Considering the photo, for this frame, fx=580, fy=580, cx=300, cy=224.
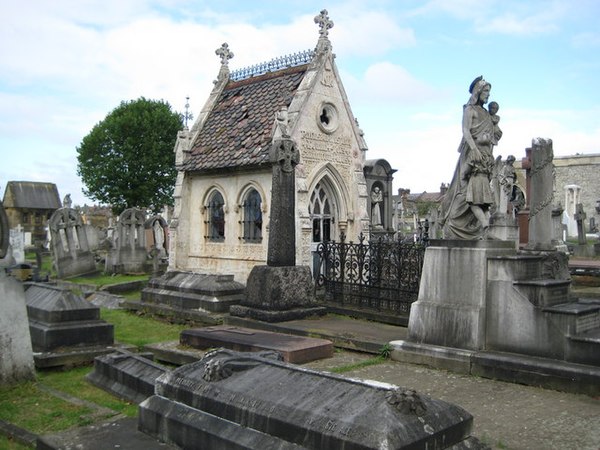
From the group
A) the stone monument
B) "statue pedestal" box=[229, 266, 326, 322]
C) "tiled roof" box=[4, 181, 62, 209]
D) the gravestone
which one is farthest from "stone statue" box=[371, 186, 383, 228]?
"tiled roof" box=[4, 181, 62, 209]

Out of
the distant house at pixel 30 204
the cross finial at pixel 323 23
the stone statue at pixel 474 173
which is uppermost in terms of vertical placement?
the cross finial at pixel 323 23

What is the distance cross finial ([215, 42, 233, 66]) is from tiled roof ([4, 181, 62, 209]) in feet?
148

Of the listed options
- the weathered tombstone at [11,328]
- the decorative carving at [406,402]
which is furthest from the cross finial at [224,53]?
the decorative carving at [406,402]

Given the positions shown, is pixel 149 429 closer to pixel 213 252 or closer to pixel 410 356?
pixel 410 356

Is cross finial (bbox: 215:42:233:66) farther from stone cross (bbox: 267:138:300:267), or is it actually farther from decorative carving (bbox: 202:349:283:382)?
decorative carving (bbox: 202:349:283:382)

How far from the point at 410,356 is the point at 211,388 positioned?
4416 millimetres

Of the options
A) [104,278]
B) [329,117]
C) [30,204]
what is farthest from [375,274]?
[30,204]

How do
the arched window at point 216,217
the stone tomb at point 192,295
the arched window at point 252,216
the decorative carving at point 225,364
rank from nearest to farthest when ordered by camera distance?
1. the decorative carving at point 225,364
2. the stone tomb at point 192,295
3. the arched window at point 252,216
4. the arched window at point 216,217

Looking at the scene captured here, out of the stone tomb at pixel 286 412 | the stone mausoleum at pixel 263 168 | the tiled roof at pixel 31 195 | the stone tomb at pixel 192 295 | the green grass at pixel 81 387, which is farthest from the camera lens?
the tiled roof at pixel 31 195

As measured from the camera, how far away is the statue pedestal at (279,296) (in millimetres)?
11359

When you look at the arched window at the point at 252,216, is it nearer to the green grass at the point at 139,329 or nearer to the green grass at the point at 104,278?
the green grass at the point at 104,278

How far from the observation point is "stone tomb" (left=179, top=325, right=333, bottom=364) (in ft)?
27.5

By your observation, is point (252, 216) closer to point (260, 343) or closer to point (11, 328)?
point (260, 343)

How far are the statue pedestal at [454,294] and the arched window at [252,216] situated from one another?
10.3 meters
